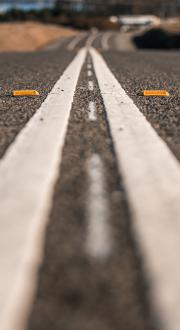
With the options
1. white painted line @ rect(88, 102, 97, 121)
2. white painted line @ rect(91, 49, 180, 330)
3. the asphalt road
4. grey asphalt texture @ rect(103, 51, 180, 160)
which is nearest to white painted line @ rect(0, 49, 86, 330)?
the asphalt road

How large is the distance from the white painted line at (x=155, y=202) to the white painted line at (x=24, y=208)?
603 millimetres

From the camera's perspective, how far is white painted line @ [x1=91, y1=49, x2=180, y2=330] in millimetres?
2396

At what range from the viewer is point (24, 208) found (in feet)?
11.2

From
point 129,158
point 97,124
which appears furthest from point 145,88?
point 129,158

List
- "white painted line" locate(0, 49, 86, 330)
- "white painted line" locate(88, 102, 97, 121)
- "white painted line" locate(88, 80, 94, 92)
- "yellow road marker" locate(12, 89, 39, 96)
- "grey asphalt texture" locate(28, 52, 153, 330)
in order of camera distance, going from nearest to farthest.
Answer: "grey asphalt texture" locate(28, 52, 153, 330), "white painted line" locate(0, 49, 86, 330), "white painted line" locate(88, 102, 97, 121), "yellow road marker" locate(12, 89, 39, 96), "white painted line" locate(88, 80, 94, 92)

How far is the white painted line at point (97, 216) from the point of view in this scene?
9.37 ft

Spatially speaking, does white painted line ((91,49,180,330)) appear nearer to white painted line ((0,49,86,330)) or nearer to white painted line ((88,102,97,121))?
white painted line ((88,102,97,121))

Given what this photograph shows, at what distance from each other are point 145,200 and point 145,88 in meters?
7.80

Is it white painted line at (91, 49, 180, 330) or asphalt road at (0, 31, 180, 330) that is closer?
asphalt road at (0, 31, 180, 330)

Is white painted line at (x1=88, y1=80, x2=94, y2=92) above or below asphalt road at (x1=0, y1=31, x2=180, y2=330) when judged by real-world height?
below

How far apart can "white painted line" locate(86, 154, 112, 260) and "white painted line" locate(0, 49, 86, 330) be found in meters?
0.29

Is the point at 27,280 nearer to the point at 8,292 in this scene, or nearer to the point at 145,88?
the point at 8,292

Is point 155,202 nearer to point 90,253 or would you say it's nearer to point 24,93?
point 90,253

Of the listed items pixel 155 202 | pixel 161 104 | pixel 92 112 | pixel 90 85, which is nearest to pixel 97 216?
pixel 155 202
